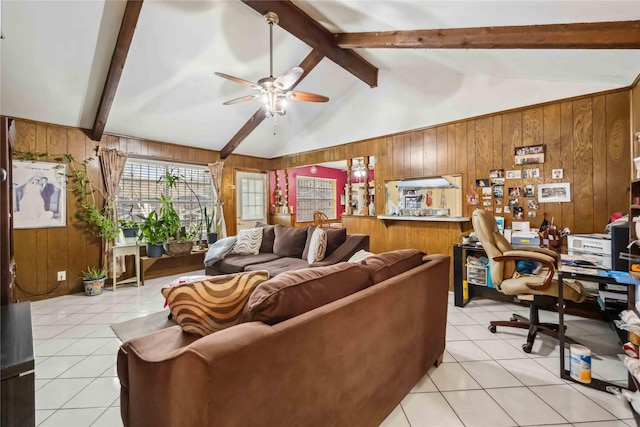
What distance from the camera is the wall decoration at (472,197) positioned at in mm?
3668

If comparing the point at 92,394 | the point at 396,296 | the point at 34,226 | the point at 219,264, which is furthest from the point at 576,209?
the point at 34,226

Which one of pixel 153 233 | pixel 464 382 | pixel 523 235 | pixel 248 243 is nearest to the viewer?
pixel 464 382

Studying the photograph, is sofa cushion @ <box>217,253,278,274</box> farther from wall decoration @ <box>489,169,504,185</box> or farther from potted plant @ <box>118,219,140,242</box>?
wall decoration @ <box>489,169,504,185</box>

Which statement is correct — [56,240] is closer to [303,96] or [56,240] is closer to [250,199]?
[250,199]

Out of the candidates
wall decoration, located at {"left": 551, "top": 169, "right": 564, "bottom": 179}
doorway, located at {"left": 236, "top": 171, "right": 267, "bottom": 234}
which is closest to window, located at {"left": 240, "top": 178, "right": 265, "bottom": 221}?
doorway, located at {"left": 236, "top": 171, "right": 267, "bottom": 234}

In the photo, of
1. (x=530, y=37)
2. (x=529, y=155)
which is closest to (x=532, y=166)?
(x=529, y=155)

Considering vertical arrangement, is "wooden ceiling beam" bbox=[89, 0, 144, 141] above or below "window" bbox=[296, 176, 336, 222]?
above

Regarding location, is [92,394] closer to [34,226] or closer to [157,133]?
[34,226]

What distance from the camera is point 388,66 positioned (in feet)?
12.9

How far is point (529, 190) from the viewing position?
329 centimetres

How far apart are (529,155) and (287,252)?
10.5 ft

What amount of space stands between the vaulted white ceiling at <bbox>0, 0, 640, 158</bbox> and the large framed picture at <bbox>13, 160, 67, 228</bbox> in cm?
65

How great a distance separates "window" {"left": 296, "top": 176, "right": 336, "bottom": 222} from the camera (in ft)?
25.6

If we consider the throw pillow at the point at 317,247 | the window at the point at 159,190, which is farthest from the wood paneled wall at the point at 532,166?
the window at the point at 159,190
